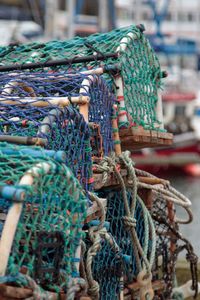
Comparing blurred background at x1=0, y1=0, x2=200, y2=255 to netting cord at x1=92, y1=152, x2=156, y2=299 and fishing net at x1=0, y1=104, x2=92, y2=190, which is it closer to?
netting cord at x1=92, y1=152, x2=156, y2=299

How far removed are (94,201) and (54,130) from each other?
1.36ft

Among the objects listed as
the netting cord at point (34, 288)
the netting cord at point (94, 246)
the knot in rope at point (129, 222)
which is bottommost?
the netting cord at point (34, 288)

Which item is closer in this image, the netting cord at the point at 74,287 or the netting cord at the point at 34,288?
the netting cord at the point at 34,288

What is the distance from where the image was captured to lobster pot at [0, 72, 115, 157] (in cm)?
361

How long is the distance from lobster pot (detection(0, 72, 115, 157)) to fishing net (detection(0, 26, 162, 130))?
0.24 meters

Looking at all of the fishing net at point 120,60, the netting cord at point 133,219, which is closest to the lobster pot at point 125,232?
the netting cord at point 133,219

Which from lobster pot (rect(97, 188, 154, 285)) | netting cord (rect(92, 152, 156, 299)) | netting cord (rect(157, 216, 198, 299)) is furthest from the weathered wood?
netting cord (rect(157, 216, 198, 299))

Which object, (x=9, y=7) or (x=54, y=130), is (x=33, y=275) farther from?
(x=9, y=7)

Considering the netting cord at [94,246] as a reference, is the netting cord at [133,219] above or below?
above

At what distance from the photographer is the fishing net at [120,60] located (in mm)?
4223

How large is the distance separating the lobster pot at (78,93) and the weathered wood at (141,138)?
0.23 metres

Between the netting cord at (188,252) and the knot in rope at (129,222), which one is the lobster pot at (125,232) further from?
the netting cord at (188,252)

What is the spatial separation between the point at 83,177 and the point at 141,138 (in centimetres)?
96

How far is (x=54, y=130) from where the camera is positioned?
126 inches
